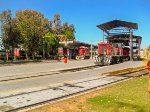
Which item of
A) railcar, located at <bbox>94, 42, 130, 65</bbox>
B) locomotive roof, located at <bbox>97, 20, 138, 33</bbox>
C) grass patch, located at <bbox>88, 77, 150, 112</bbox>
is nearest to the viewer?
grass patch, located at <bbox>88, 77, 150, 112</bbox>

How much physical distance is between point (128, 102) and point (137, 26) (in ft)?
199

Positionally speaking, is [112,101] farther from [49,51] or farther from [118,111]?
[49,51]

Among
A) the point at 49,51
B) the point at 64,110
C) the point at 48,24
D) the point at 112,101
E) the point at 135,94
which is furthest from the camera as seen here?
the point at 48,24

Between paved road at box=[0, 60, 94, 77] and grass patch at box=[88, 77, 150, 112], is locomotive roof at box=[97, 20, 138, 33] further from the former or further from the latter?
grass patch at box=[88, 77, 150, 112]

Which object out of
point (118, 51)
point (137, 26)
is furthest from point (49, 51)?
point (118, 51)

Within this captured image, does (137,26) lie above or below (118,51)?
above

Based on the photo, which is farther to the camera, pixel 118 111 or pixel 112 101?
pixel 112 101

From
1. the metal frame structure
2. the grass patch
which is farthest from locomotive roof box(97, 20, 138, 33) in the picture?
the grass patch

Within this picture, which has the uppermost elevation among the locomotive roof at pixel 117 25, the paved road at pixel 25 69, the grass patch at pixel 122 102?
the locomotive roof at pixel 117 25

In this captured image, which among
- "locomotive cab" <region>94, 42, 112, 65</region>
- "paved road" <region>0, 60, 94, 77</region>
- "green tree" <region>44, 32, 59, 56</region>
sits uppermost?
"green tree" <region>44, 32, 59, 56</region>

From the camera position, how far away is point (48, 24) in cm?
10569

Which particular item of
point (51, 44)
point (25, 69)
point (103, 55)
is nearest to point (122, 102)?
point (25, 69)

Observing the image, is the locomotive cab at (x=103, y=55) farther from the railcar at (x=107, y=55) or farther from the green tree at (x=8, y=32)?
the green tree at (x=8, y=32)

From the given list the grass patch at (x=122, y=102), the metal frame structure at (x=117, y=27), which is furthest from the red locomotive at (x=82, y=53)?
the grass patch at (x=122, y=102)
